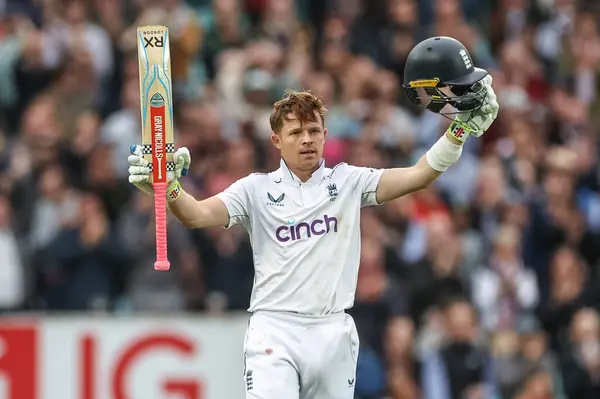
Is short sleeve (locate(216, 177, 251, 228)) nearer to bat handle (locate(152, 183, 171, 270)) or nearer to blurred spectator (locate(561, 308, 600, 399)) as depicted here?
bat handle (locate(152, 183, 171, 270))

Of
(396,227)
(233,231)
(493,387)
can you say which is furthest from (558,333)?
(233,231)

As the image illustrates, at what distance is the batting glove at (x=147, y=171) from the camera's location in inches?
365

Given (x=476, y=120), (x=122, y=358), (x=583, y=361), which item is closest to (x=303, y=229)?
(x=476, y=120)

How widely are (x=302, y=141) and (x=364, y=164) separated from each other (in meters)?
6.60

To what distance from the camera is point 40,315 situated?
14.5 meters

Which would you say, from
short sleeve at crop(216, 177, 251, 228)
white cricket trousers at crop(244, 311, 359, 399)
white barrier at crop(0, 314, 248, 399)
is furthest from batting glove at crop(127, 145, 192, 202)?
white barrier at crop(0, 314, 248, 399)

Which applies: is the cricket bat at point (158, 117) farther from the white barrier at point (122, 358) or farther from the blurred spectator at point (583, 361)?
the blurred spectator at point (583, 361)

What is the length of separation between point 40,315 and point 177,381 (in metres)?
1.49

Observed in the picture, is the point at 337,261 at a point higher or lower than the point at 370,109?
lower

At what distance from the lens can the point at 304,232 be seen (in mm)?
9664

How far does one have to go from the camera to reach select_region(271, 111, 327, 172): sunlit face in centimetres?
964

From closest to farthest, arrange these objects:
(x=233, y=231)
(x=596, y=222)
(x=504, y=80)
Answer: (x=233, y=231), (x=596, y=222), (x=504, y=80)

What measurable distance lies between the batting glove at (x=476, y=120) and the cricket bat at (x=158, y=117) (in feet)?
6.01

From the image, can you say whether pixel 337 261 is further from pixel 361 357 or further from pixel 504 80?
pixel 504 80
